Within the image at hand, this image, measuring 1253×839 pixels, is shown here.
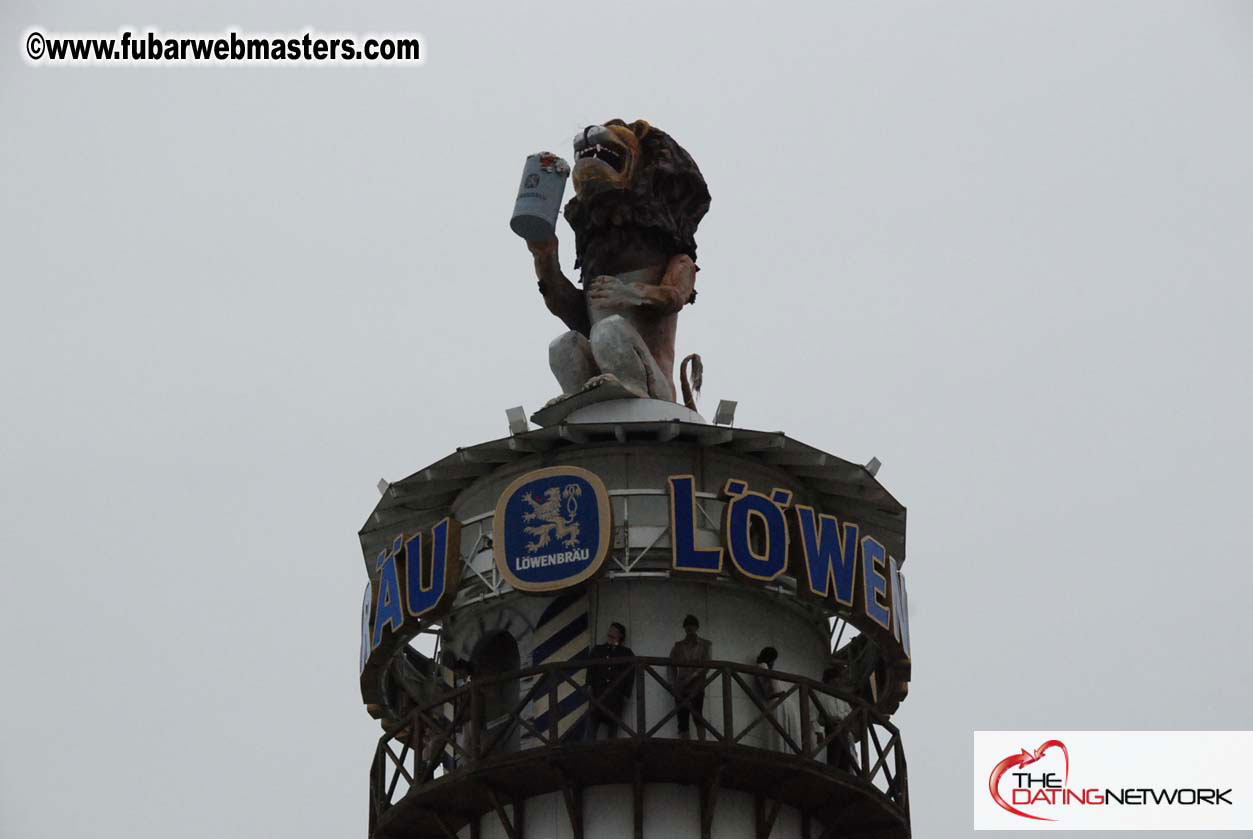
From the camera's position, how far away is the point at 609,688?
5012cm

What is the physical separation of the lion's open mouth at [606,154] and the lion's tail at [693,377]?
4.57 meters

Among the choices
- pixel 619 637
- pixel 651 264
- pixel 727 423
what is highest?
pixel 651 264

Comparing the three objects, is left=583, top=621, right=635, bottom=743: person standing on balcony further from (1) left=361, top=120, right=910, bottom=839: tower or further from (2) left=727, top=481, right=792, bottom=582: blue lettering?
(2) left=727, top=481, right=792, bottom=582: blue lettering

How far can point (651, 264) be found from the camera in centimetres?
5875

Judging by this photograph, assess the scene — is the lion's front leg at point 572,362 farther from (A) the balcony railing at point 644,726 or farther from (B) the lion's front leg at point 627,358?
(A) the balcony railing at point 644,726

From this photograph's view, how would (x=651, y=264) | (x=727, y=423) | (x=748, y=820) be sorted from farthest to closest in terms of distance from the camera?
(x=651, y=264) → (x=727, y=423) → (x=748, y=820)

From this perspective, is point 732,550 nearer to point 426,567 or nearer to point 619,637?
point 619,637

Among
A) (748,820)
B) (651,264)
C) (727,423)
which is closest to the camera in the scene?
(748,820)

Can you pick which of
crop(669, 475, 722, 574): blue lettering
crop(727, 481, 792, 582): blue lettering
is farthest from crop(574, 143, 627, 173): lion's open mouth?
crop(669, 475, 722, 574): blue lettering

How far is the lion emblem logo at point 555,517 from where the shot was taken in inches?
2026

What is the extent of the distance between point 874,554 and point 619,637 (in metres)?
5.81

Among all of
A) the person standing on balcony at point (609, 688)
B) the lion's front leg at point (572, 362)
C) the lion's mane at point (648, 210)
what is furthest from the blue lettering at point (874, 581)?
the lion's mane at point (648, 210)

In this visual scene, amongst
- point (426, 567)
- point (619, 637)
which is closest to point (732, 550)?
point (619, 637)

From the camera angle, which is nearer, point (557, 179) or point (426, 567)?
point (426, 567)
